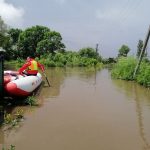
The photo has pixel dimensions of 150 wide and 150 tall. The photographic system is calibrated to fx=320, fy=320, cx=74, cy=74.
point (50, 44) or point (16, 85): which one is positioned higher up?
point (50, 44)

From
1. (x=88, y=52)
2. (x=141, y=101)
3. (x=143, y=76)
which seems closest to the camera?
(x=141, y=101)

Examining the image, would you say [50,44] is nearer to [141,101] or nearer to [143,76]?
[143,76]

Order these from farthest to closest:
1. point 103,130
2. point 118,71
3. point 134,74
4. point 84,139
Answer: point 118,71, point 134,74, point 103,130, point 84,139

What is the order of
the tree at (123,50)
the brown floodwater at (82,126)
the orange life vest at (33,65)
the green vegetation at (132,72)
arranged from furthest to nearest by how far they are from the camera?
the tree at (123,50), the green vegetation at (132,72), the orange life vest at (33,65), the brown floodwater at (82,126)

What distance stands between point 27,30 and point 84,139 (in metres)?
60.2

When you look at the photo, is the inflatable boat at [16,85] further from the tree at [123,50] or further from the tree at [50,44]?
the tree at [123,50]

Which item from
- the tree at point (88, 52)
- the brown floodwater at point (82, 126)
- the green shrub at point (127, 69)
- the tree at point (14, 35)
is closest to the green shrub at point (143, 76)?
the green shrub at point (127, 69)

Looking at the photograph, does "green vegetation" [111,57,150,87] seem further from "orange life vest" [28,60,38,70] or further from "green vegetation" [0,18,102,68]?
"green vegetation" [0,18,102,68]

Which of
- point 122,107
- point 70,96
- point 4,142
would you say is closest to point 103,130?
point 4,142

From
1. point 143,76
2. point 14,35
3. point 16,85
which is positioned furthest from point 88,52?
point 16,85

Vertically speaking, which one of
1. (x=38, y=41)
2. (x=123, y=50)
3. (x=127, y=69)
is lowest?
(x=127, y=69)

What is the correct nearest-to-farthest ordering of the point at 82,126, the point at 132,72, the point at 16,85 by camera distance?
the point at 82,126
the point at 16,85
the point at 132,72

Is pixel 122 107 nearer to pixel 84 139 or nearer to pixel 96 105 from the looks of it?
pixel 96 105

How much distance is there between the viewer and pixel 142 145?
7.96 metres
